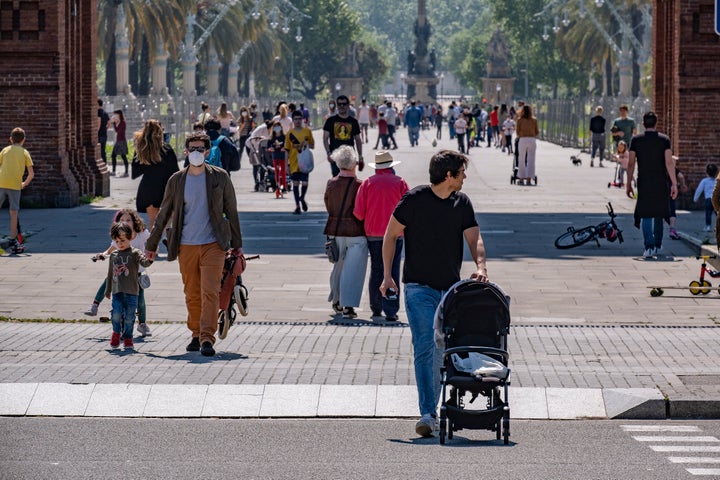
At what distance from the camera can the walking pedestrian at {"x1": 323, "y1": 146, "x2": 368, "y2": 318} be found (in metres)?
15.5

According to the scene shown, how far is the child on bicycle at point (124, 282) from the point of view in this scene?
13.3 m

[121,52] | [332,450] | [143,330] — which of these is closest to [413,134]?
[121,52]

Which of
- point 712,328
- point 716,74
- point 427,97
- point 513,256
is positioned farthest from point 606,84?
point 712,328

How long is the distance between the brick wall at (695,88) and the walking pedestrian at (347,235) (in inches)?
559

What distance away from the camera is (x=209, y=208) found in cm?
1270

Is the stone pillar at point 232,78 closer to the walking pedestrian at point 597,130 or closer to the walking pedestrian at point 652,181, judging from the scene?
the walking pedestrian at point 597,130

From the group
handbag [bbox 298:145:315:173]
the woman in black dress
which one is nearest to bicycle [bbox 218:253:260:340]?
the woman in black dress

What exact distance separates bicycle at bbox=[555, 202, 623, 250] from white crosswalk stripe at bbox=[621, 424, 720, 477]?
462 inches

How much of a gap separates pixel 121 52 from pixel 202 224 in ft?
181

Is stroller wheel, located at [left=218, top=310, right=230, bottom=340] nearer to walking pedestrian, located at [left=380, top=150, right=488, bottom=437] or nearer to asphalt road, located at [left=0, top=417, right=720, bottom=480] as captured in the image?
asphalt road, located at [left=0, top=417, right=720, bottom=480]

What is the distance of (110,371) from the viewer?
39.1 feet

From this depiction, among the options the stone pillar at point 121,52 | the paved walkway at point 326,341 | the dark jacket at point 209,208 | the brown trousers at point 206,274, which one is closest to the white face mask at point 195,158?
the dark jacket at point 209,208

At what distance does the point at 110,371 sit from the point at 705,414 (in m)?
4.16

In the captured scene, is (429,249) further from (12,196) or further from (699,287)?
(12,196)
